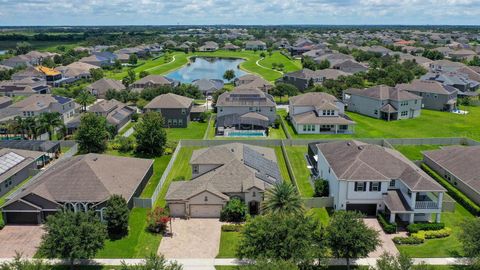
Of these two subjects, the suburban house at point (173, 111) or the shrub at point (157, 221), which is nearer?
the shrub at point (157, 221)

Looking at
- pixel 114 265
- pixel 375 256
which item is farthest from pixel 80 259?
pixel 375 256

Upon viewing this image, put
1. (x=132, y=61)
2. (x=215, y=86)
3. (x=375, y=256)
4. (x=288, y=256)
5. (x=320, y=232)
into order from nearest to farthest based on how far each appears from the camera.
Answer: (x=288, y=256), (x=320, y=232), (x=375, y=256), (x=215, y=86), (x=132, y=61)

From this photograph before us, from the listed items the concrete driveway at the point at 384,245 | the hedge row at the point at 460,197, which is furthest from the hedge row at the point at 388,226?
the hedge row at the point at 460,197

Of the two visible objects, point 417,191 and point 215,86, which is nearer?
point 417,191

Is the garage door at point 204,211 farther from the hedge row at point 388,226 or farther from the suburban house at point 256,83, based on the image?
the suburban house at point 256,83

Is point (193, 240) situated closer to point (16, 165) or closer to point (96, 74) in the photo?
point (16, 165)

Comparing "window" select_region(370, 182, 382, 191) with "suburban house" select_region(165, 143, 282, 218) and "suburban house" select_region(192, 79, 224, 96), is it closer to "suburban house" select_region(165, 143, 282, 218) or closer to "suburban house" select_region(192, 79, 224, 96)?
"suburban house" select_region(165, 143, 282, 218)

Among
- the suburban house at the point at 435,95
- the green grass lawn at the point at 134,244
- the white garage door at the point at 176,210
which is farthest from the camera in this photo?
the suburban house at the point at 435,95

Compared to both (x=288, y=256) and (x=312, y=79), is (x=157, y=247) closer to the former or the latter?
(x=288, y=256)

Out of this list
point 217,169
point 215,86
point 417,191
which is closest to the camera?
point 417,191
